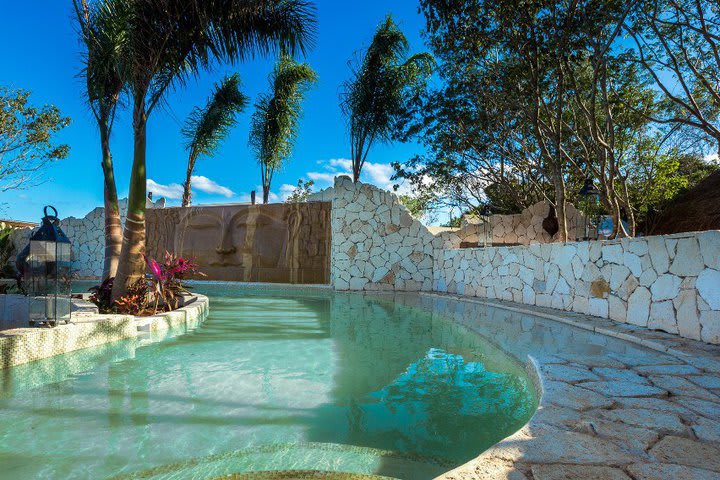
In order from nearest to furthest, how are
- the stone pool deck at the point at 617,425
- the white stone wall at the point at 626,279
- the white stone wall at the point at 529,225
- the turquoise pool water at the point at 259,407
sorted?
1. the stone pool deck at the point at 617,425
2. the turquoise pool water at the point at 259,407
3. the white stone wall at the point at 626,279
4. the white stone wall at the point at 529,225

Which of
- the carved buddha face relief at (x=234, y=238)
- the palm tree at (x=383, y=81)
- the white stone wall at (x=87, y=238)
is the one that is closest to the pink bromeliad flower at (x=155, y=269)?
the carved buddha face relief at (x=234, y=238)

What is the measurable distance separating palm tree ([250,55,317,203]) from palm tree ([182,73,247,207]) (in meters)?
0.87

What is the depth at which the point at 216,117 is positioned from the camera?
16734mm

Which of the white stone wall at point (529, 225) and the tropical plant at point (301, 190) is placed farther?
the tropical plant at point (301, 190)

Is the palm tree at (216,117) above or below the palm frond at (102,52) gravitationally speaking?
above

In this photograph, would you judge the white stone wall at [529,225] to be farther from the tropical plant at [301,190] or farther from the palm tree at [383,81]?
the tropical plant at [301,190]

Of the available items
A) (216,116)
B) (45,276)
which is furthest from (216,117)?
(45,276)

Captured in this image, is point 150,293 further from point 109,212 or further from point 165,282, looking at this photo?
point 109,212

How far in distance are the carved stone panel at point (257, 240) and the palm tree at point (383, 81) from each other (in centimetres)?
343

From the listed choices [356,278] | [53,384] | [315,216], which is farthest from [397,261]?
[53,384]

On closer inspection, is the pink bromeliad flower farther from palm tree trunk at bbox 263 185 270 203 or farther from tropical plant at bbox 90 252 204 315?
palm tree trunk at bbox 263 185 270 203

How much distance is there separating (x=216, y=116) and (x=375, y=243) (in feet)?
28.7

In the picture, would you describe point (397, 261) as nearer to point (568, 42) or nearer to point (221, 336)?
point (568, 42)

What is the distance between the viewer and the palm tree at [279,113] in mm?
16641
